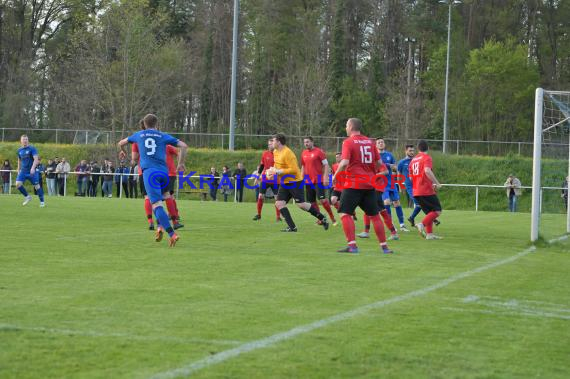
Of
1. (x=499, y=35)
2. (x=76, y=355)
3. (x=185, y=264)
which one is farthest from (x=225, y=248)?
(x=499, y=35)

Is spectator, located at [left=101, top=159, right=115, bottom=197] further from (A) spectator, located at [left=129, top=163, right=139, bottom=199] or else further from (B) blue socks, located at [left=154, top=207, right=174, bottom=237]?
(B) blue socks, located at [left=154, top=207, right=174, bottom=237]

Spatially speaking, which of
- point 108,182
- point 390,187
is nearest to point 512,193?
point 390,187

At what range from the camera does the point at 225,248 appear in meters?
13.0

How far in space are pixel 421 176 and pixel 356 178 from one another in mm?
4255

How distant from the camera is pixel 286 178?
17.6 meters

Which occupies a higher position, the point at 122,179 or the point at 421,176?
the point at 421,176

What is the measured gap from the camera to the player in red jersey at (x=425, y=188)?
53.9 feet

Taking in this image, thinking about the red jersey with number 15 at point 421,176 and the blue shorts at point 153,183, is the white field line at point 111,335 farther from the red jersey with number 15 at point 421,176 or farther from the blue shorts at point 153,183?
the red jersey with number 15 at point 421,176

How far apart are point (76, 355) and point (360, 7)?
67284 mm

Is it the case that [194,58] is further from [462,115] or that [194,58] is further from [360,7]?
[462,115]

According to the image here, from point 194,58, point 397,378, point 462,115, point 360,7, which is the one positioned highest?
point 360,7

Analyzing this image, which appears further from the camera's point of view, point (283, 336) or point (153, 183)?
point (153, 183)

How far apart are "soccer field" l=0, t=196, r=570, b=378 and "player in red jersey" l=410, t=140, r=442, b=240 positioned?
2.91 m

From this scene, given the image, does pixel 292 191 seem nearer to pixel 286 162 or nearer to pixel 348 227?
pixel 286 162
